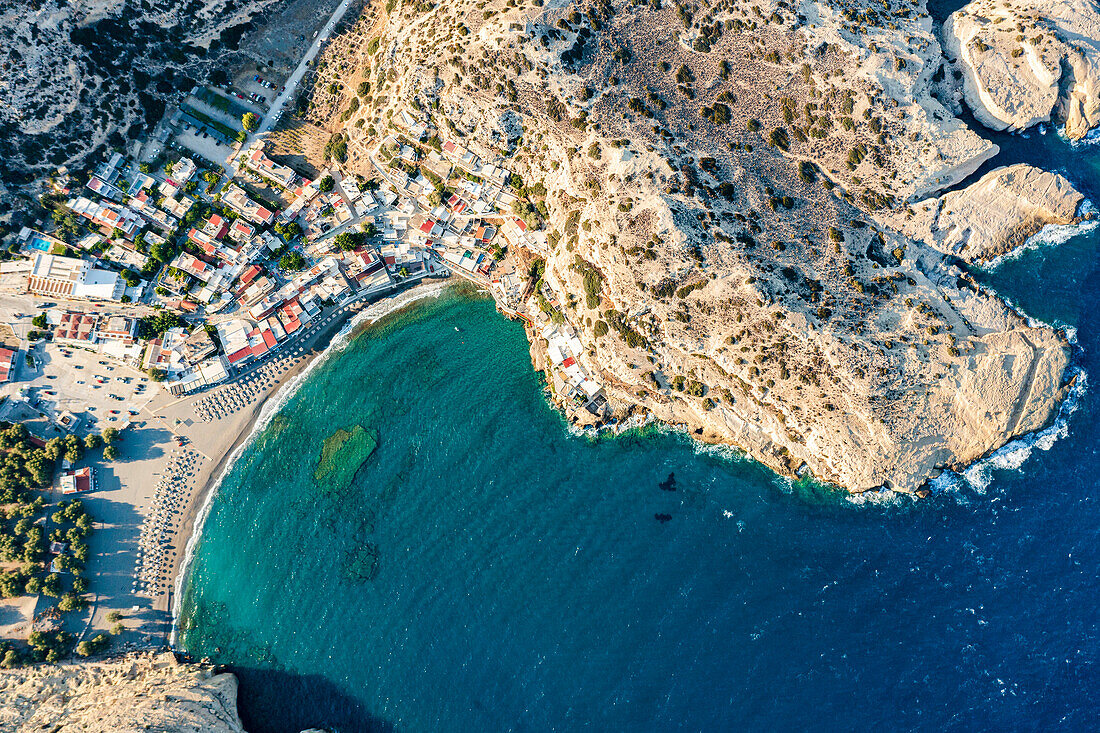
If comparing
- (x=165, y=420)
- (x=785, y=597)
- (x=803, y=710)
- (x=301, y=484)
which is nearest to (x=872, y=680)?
(x=803, y=710)

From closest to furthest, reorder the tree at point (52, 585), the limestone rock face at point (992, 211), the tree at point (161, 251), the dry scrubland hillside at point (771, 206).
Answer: the dry scrubland hillside at point (771, 206) → the tree at point (52, 585) → the limestone rock face at point (992, 211) → the tree at point (161, 251)

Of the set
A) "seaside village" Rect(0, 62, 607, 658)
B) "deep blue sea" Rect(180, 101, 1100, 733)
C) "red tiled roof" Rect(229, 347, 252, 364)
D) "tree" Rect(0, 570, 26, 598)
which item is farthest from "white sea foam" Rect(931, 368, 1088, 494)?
"tree" Rect(0, 570, 26, 598)

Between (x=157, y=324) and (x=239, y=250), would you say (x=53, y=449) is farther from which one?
(x=239, y=250)

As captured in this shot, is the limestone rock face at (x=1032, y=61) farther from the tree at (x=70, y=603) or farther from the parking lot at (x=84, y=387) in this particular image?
the tree at (x=70, y=603)

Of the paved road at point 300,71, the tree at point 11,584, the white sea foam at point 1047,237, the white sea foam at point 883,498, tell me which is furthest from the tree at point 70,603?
the white sea foam at point 1047,237

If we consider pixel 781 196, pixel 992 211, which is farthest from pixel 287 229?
pixel 992 211

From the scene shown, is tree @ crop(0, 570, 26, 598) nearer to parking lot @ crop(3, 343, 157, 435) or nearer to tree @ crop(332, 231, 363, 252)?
parking lot @ crop(3, 343, 157, 435)

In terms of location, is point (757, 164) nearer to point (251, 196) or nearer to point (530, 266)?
point (530, 266)
